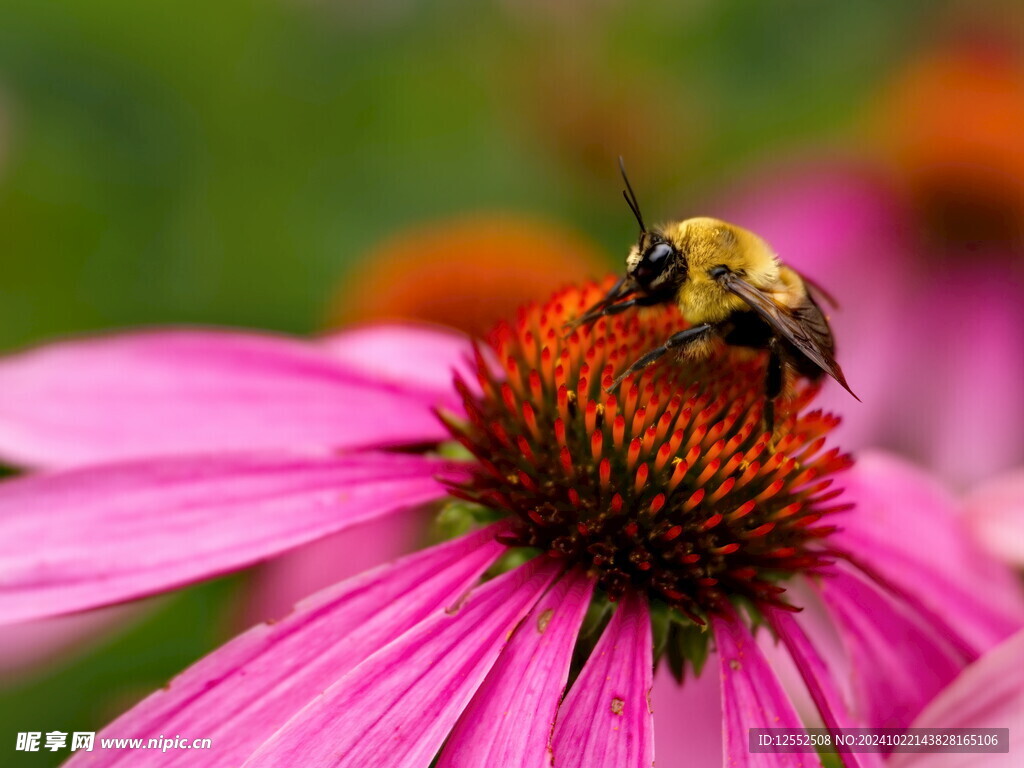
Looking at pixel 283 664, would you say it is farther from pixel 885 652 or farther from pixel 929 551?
pixel 929 551

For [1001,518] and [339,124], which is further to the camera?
[339,124]

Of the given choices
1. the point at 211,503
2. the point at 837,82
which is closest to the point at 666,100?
the point at 837,82

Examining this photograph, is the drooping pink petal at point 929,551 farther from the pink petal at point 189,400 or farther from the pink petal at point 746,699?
the pink petal at point 189,400

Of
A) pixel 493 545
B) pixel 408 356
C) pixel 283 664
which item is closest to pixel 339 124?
pixel 408 356

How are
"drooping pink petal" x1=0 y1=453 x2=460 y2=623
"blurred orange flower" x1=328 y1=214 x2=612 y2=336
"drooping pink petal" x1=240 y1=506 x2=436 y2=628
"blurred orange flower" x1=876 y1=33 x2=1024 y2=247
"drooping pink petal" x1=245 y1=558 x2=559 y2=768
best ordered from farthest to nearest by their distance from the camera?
"blurred orange flower" x1=876 y1=33 x2=1024 y2=247 < "blurred orange flower" x1=328 y1=214 x2=612 y2=336 < "drooping pink petal" x1=240 y1=506 x2=436 y2=628 < "drooping pink petal" x1=0 y1=453 x2=460 y2=623 < "drooping pink petal" x1=245 y1=558 x2=559 y2=768

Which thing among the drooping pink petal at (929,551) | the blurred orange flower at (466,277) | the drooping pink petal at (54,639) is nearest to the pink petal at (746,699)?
the drooping pink petal at (929,551)

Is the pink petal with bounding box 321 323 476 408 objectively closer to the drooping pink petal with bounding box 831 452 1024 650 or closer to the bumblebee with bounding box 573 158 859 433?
the bumblebee with bounding box 573 158 859 433

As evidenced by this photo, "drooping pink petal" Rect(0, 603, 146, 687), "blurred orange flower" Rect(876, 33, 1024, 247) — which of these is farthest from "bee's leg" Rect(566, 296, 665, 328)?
"blurred orange flower" Rect(876, 33, 1024, 247)
